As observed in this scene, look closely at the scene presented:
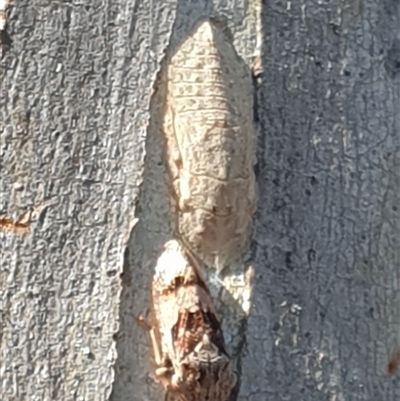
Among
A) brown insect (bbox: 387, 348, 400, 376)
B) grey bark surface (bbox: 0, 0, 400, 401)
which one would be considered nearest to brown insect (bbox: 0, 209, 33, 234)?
grey bark surface (bbox: 0, 0, 400, 401)

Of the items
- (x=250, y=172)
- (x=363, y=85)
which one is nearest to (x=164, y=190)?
(x=250, y=172)

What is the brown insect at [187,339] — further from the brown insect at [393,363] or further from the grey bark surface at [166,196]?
the brown insect at [393,363]

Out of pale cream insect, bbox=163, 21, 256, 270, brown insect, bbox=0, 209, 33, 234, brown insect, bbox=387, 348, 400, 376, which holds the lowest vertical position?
brown insect, bbox=387, 348, 400, 376

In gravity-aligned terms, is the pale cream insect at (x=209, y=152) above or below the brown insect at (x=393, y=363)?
above

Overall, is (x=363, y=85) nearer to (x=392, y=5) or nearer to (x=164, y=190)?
(x=392, y=5)

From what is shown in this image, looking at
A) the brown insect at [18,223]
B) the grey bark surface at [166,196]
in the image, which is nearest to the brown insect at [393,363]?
the grey bark surface at [166,196]

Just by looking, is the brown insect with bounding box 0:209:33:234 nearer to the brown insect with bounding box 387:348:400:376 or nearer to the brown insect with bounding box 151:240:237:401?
the brown insect with bounding box 151:240:237:401
